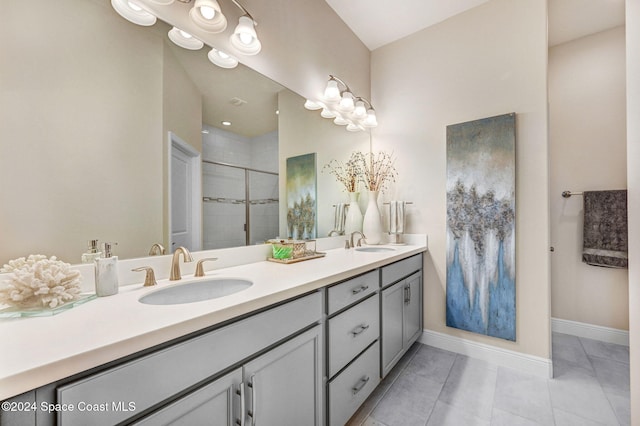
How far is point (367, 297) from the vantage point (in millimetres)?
1459

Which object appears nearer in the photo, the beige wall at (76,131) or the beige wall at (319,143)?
the beige wall at (76,131)

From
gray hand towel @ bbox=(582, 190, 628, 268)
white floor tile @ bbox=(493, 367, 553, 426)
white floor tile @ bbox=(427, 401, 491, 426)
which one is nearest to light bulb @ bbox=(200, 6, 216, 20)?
white floor tile @ bbox=(427, 401, 491, 426)

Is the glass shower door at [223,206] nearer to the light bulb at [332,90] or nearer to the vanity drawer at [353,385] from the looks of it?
the vanity drawer at [353,385]

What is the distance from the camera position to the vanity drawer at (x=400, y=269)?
1.66 m

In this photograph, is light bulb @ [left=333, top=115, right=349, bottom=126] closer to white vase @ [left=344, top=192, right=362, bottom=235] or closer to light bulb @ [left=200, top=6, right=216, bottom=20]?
white vase @ [left=344, top=192, right=362, bottom=235]

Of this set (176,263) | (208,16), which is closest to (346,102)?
(208,16)

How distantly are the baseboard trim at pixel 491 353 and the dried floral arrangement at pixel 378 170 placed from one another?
135cm

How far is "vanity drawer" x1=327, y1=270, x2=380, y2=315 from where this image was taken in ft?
3.96

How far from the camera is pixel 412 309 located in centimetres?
204

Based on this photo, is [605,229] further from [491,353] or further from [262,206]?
[262,206]

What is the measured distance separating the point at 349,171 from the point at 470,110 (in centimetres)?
106

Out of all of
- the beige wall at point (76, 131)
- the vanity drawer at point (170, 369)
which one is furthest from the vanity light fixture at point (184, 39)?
the vanity drawer at point (170, 369)

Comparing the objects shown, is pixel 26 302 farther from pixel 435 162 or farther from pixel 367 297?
pixel 435 162

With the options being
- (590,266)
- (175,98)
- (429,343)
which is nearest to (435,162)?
(429,343)
